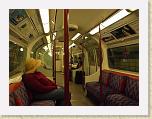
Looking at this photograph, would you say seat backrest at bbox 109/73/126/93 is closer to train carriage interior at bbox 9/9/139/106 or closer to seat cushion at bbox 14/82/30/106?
train carriage interior at bbox 9/9/139/106

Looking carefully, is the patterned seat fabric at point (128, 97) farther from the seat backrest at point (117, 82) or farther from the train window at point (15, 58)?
the train window at point (15, 58)

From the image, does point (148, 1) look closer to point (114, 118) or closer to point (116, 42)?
point (114, 118)

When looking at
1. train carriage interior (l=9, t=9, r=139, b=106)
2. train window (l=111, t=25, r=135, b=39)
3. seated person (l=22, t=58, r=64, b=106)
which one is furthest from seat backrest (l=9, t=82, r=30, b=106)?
train window (l=111, t=25, r=135, b=39)

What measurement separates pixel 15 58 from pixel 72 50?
566 mm

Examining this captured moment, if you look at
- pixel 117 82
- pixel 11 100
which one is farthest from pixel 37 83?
pixel 117 82

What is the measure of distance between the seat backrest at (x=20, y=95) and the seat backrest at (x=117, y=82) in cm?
140

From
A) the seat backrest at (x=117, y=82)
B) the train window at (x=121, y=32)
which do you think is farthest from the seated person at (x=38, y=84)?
the train window at (x=121, y=32)

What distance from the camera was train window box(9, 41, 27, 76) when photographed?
7.29 ft

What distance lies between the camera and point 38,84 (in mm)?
2910

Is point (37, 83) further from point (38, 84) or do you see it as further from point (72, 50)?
point (72, 50)

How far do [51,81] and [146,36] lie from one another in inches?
45.5

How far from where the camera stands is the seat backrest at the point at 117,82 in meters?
3.41

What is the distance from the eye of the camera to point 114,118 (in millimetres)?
2086

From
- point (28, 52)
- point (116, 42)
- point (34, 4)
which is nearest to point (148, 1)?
point (34, 4)
